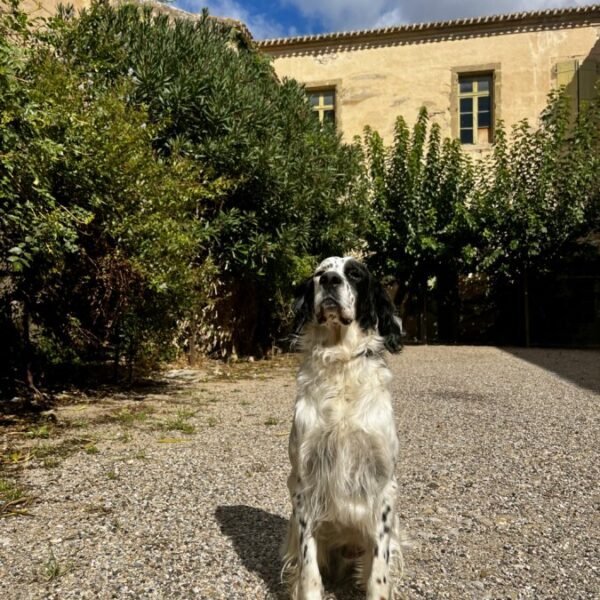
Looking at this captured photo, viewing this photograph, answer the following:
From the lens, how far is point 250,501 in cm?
366

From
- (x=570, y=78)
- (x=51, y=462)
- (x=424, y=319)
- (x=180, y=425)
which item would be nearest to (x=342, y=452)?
(x=51, y=462)

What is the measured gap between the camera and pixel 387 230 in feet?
47.7

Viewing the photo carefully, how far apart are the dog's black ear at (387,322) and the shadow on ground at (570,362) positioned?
20.5 feet

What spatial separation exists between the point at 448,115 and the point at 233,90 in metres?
12.6

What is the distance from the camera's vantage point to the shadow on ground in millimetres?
9023

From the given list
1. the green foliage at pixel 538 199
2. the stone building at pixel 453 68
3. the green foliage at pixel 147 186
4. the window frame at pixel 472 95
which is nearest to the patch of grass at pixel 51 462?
the green foliage at pixel 147 186

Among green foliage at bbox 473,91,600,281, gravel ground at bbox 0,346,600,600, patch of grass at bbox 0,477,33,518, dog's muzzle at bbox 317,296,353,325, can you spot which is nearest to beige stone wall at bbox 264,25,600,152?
green foliage at bbox 473,91,600,281

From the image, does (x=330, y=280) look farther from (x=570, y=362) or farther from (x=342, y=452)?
(x=570, y=362)

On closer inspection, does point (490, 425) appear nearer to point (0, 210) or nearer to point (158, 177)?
point (158, 177)

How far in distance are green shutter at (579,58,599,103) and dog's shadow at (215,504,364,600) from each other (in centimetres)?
1852

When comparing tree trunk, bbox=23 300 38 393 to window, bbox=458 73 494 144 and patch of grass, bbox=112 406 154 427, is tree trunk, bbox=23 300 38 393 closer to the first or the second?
patch of grass, bbox=112 406 154 427

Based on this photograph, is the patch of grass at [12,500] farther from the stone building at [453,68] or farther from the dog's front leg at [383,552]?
the stone building at [453,68]

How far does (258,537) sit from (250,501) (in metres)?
0.55

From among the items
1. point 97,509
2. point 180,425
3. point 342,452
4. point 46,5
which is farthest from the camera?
point 46,5
